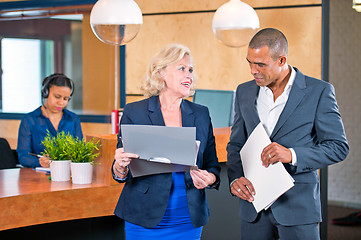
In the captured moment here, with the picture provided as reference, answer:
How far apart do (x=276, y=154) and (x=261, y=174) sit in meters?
0.16

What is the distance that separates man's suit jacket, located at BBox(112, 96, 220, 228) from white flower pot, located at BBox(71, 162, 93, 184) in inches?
19.8

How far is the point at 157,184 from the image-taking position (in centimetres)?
229

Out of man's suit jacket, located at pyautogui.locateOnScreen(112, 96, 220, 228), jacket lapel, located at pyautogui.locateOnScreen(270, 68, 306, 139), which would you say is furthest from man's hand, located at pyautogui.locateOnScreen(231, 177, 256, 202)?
jacket lapel, located at pyautogui.locateOnScreen(270, 68, 306, 139)

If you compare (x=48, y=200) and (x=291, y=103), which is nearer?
(x=291, y=103)

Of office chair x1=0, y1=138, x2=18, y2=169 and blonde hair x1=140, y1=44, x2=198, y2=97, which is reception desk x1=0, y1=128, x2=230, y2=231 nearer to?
blonde hair x1=140, y1=44, x2=198, y2=97

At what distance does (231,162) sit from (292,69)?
517mm

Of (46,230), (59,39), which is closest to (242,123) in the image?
(46,230)

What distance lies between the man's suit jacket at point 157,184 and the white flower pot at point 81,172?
50cm

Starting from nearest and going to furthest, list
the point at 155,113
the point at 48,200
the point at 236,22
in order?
the point at 155,113
the point at 48,200
the point at 236,22

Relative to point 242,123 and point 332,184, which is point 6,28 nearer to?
point 332,184

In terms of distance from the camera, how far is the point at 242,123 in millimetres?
2301

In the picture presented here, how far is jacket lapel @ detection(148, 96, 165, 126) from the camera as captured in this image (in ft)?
7.69

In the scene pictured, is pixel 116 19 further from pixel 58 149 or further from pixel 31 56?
Result: pixel 31 56

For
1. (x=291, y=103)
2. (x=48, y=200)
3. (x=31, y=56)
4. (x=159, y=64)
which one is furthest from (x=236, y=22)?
(x=31, y=56)
